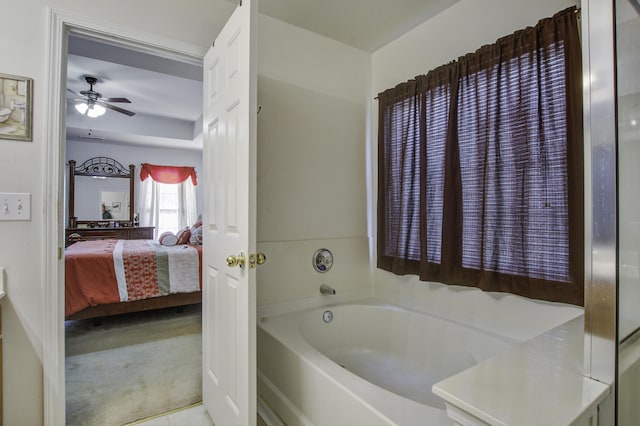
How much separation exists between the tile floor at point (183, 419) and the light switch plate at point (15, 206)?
4.25 feet

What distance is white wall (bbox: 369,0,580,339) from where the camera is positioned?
5.32 feet

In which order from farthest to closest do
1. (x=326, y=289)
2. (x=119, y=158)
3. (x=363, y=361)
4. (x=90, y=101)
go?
(x=119, y=158) → (x=90, y=101) → (x=326, y=289) → (x=363, y=361)

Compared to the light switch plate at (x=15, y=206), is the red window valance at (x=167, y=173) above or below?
above

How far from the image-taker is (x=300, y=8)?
6.79 feet

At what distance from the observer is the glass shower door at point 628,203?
2.82ft

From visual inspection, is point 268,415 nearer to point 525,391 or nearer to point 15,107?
point 525,391

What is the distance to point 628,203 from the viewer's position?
89cm

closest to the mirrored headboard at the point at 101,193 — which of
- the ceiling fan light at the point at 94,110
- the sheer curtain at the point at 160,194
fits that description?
the sheer curtain at the point at 160,194

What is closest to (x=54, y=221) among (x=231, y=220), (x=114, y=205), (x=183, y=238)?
(x=231, y=220)

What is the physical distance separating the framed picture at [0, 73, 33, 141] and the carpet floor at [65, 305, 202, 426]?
1619 mm

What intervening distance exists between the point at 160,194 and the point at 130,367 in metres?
4.78

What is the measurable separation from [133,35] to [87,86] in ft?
10.4

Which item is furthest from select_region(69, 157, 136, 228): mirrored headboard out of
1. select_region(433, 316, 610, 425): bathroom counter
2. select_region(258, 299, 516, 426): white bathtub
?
select_region(433, 316, 610, 425): bathroom counter

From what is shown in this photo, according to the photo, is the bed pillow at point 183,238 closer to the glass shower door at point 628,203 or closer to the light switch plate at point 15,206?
the light switch plate at point 15,206
